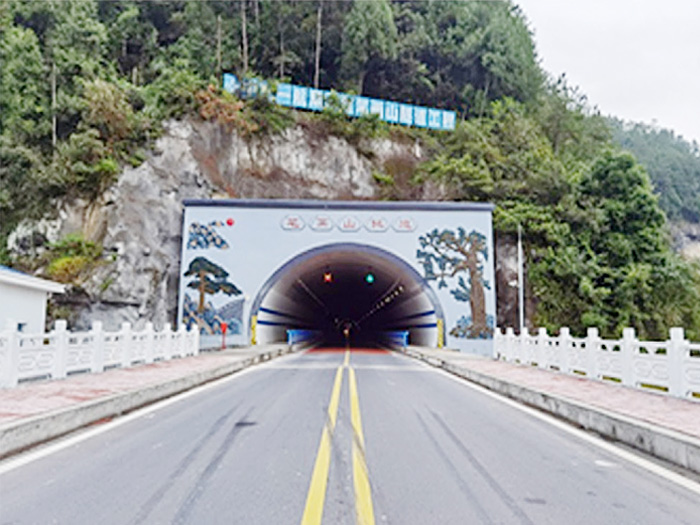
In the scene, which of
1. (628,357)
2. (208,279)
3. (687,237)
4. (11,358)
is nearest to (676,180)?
(687,237)

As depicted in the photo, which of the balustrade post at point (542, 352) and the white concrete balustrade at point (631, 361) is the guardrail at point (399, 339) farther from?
the white concrete balustrade at point (631, 361)

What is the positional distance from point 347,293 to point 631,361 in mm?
41694

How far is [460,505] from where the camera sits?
13.1ft

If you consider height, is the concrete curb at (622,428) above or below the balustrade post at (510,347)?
below

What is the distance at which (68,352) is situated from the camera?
36.0ft

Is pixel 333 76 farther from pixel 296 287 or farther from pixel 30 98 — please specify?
pixel 30 98

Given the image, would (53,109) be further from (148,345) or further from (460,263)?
(460,263)

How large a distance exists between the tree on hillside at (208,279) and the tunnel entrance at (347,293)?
1.68 metres

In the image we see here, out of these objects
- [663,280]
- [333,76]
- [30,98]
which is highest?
[333,76]

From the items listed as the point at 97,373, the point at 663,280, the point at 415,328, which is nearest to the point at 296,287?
the point at 415,328

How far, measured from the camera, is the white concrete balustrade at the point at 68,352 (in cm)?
920

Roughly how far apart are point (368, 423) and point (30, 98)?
3287 cm

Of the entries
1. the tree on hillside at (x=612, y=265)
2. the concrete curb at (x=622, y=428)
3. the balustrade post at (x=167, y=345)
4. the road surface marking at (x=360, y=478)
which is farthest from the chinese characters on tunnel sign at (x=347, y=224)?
the road surface marking at (x=360, y=478)

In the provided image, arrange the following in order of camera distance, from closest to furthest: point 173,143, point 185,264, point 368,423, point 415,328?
point 368,423 < point 185,264 < point 173,143 < point 415,328
